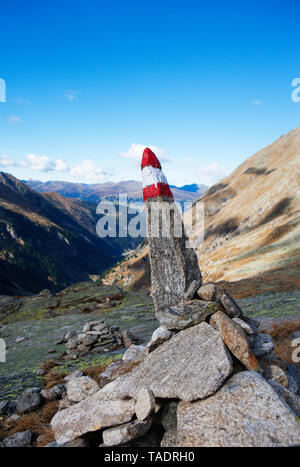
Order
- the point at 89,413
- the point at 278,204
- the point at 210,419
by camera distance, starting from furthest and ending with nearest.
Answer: the point at 278,204
the point at 89,413
the point at 210,419

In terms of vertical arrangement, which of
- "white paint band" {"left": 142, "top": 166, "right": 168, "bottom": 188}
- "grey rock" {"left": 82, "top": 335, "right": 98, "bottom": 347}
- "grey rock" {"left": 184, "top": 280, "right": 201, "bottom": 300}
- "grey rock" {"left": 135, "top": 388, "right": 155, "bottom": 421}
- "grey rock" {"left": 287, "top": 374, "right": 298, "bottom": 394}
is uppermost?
"white paint band" {"left": 142, "top": 166, "right": 168, "bottom": 188}

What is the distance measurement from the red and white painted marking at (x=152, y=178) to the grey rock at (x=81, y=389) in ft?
28.7

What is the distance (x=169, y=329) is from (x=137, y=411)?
3.81 meters

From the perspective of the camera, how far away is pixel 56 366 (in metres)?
18.8

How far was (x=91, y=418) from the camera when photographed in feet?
29.1

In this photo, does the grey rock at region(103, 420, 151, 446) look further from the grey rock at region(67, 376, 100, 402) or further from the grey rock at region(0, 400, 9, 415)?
the grey rock at region(0, 400, 9, 415)

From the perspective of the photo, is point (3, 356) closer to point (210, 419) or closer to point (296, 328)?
point (210, 419)

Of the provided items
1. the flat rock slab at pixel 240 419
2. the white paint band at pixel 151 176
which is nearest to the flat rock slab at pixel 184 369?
the flat rock slab at pixel 240 419

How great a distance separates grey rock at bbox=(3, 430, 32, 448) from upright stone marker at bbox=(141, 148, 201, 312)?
7.03m

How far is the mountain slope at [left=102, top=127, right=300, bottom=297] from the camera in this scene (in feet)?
155

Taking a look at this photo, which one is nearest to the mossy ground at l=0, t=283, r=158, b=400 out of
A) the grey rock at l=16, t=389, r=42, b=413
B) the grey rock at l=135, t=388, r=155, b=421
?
the grey rock at l=16, t=389, r=42, b=413

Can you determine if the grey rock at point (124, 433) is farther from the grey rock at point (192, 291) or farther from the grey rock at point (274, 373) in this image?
the grey rock at point (192, 291)

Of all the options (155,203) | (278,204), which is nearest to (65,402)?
(155,203)

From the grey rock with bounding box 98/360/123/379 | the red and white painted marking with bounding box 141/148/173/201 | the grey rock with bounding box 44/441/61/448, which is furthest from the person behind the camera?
the grey rock with bounding box 98/360/123/379
